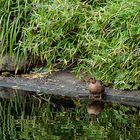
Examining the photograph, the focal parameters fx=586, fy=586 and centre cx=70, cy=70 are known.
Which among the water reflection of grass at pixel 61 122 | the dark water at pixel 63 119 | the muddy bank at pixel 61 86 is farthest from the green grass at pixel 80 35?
the water reflection of grass at pixel 61 122

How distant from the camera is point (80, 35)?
8.31m

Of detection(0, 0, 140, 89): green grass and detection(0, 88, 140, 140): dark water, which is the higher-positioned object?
detection(0, 0, 140, 89): green grass

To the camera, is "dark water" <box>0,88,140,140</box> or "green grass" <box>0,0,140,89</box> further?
"green grass" <box>0,0,140,89</box>

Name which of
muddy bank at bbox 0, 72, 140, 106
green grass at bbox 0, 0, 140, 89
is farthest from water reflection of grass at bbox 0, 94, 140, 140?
green grass at bbox 0, 0, 140, 89

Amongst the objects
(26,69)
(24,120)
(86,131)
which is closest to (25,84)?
(26,69)

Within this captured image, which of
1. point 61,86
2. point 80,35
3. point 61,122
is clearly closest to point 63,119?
point 61,122

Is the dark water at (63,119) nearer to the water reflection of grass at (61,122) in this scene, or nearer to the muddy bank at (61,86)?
the water reflection of grass at (61,122)

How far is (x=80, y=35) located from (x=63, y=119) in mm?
1829

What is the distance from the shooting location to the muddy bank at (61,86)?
25.2ft

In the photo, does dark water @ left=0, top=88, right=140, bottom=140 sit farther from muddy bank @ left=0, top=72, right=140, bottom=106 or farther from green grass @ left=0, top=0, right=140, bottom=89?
green grass @ left=0, top=0, right=140, bottom=89

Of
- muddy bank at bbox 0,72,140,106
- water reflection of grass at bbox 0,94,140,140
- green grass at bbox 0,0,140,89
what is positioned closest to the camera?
water reflection of grass at bbox 0,94,140,140

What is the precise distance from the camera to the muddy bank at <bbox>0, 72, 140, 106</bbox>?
303 inches

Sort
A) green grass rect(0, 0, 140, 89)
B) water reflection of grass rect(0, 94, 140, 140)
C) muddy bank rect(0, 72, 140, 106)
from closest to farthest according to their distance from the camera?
water reflection of grass rect(0, 94, 140, 140) → muddy bank rect(0, 72, 140, 106) → green grass rect(0, 0, 140, 89)

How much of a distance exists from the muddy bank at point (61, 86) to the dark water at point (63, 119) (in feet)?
0.69
